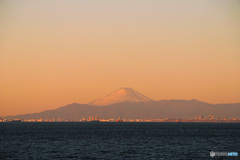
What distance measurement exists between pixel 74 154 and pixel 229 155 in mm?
36414

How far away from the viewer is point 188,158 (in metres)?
95.1

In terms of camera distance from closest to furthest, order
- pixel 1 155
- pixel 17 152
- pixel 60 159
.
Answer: pixel 60 159, pixel 1 155, pixel 17 152

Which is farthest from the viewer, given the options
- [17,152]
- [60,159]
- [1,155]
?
Result: [17,152]

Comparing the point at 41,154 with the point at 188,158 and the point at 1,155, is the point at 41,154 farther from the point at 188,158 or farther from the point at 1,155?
the point at 188,158

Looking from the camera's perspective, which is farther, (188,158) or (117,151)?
(117,151)

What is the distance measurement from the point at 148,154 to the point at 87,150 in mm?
18558

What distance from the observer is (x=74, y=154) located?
340 feet

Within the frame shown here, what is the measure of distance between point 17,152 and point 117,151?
2492cm

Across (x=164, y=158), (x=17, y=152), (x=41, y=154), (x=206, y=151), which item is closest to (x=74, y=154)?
(x=41, y=154)

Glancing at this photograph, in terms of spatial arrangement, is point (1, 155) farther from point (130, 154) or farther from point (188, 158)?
point (188, 158)

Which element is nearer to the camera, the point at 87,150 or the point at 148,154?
the point at 148,154

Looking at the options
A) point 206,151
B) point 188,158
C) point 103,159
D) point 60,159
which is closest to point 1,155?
point 60,159

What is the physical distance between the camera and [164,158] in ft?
312

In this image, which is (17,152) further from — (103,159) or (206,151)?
(206,151)
